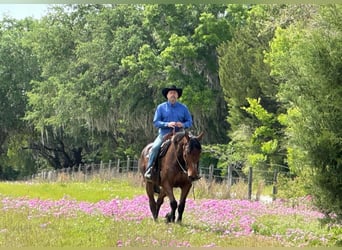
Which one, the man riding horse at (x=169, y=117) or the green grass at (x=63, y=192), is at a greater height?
the man riding horse at (x=169, y=117)

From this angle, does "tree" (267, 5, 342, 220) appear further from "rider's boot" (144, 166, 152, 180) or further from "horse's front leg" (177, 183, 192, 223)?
"rider's boot" (144, 166, 152, 180)

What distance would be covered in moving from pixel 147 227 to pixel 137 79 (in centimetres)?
2839

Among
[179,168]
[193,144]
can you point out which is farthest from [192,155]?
[179,168]

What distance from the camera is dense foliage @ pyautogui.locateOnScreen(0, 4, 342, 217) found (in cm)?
3123

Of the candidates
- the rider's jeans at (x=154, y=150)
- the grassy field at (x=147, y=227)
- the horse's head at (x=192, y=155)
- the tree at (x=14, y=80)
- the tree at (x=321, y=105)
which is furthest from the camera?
the tree at (x=14, y=80)

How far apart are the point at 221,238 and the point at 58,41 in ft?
127

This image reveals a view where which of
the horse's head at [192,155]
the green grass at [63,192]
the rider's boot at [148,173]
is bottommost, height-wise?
the green grass at [63,192]

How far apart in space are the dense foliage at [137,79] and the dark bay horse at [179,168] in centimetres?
897

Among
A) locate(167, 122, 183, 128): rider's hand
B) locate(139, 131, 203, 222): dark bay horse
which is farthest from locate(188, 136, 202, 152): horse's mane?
locate(167, 122, 183, 128): rider's hand

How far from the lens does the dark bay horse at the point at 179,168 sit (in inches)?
445

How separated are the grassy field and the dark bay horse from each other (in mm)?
469

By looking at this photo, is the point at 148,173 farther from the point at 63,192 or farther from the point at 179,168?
the point at 63,192

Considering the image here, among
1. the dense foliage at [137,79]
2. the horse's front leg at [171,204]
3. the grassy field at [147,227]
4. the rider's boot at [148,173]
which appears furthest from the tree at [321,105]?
the dense foliage at [137,79]

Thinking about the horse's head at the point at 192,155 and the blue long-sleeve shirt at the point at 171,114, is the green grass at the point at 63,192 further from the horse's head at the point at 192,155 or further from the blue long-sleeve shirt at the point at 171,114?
the horse's head at the point at 192,155
